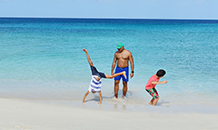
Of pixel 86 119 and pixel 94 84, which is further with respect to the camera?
pixel 94 84

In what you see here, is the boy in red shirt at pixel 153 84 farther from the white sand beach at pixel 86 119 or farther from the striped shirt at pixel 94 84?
the striped shirt at pixel 94 84

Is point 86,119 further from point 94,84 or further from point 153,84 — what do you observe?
point 153,84

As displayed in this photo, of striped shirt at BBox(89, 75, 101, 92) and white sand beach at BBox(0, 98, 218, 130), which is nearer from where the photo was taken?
white sand beach at BBox(0, 98, 218, 130)

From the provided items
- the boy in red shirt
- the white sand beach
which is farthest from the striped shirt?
the boy in red shirt

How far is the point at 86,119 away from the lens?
209 inches

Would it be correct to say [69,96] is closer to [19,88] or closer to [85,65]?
[19,88]

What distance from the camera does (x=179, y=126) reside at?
16.9ft

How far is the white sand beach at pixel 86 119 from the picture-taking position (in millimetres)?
4809

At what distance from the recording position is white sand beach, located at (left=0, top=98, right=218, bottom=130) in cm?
481

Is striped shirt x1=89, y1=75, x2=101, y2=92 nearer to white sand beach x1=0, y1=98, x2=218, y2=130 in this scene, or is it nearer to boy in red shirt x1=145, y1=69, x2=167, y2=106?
white sand beach x1=0, y1=98, x2=218, y2=130

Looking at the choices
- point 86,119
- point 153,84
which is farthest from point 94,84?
point 153,84

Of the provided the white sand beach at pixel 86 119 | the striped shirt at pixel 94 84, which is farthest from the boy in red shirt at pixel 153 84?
the striped shirt at pixel 94 84

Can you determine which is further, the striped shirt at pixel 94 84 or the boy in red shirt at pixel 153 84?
the striped shirt at pixel 94 84

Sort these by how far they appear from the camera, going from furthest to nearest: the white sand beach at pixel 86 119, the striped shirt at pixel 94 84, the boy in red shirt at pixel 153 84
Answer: the striped shirt at pixel 94 84
the boy in red shirt at pixel 153 84
the white sand beach at pixel 86 119
